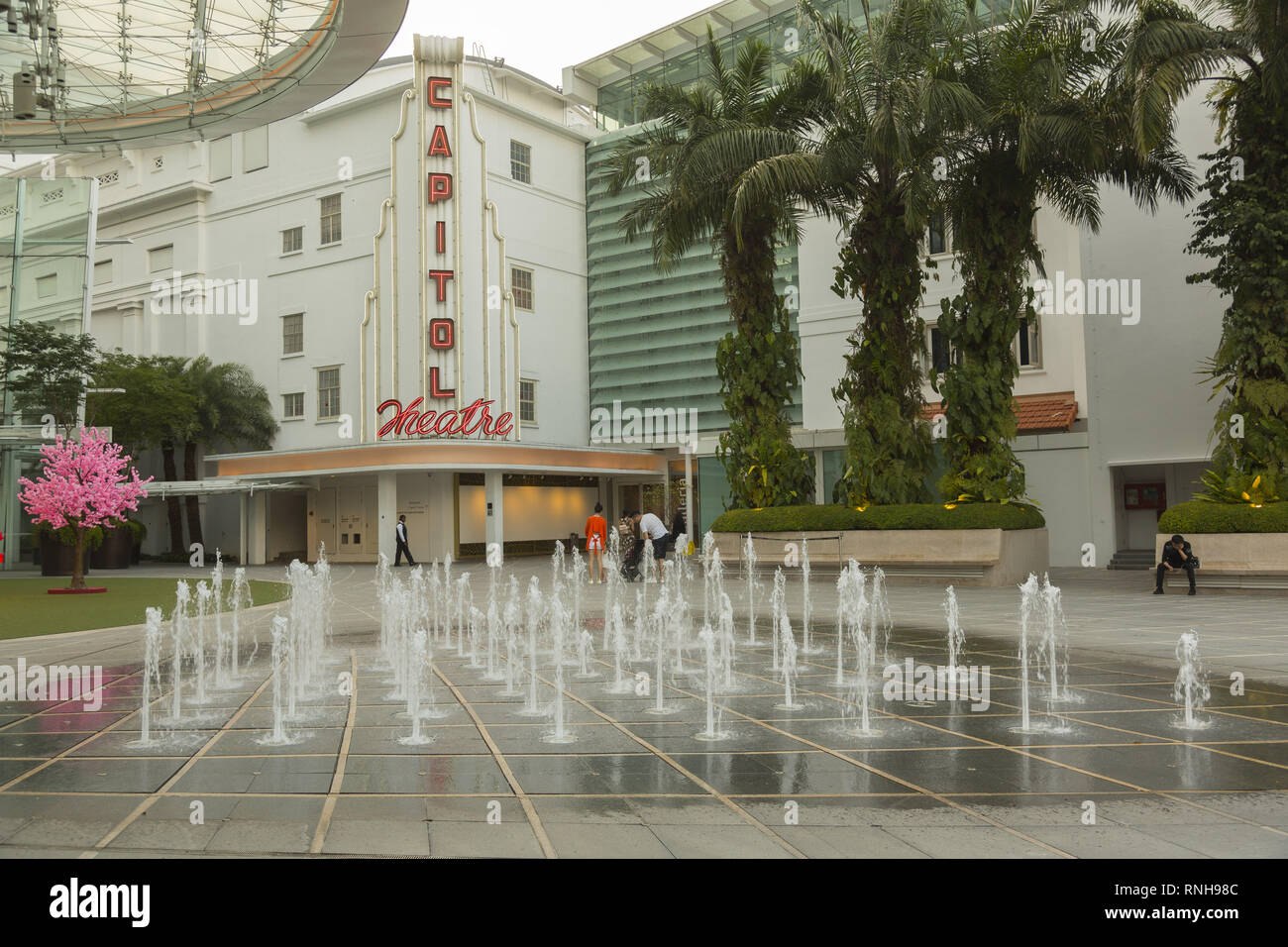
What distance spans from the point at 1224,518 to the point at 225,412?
101 ft

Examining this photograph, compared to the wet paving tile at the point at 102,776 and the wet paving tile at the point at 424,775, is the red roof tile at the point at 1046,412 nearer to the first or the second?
the wet paving tile at the point at 424,775

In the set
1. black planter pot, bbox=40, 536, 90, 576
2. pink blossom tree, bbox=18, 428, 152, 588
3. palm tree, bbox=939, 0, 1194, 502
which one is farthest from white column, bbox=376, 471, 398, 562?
palm tree, bbox=939, 0, 1194, 502

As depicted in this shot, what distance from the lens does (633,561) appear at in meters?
22.0

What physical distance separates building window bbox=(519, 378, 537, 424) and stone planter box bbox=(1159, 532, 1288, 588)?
75.7 feet

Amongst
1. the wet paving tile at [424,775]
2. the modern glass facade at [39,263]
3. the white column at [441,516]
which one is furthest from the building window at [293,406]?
the wet paving tile at [424,775]

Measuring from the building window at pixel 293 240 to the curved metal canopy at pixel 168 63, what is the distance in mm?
19826

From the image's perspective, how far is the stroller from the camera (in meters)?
21.6

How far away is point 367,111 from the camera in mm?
34344

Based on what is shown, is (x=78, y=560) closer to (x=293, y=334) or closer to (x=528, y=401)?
(x=293, y=334)

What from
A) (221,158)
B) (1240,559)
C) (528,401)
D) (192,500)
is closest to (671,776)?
(1240,559)

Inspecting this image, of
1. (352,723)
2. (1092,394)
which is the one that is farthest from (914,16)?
(352,723)

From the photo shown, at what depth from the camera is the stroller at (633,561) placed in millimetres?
21647
